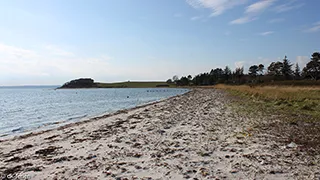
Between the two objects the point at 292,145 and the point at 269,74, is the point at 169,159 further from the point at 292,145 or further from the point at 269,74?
the point at 269,74

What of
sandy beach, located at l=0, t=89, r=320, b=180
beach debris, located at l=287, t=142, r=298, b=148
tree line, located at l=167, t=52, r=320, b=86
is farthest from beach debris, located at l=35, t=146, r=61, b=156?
tree line, located at l=167, t=52, r=320, b=86

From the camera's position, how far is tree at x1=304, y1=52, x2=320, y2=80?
78562mm

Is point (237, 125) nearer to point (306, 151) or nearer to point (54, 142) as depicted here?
point (306, 151)

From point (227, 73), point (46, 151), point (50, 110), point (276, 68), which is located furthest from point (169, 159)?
point (227, 73)

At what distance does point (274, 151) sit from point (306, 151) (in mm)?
820

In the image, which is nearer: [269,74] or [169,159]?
[169,159]

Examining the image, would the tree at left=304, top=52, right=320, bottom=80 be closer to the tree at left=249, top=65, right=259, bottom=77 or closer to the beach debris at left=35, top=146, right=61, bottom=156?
the tree at left=249, top=65, right=259, bottom=77

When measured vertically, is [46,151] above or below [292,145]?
below

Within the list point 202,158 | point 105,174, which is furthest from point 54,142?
point 202,158

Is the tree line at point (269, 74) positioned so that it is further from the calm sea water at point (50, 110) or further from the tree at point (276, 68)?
the calm sea water at point (50, 110)

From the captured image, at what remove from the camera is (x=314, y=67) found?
81.1 m

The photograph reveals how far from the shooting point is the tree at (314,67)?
3093 inches

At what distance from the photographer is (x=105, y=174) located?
5.24 m

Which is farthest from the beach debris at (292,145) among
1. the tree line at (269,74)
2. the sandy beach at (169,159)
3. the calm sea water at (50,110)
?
the tree line at (269,74)
